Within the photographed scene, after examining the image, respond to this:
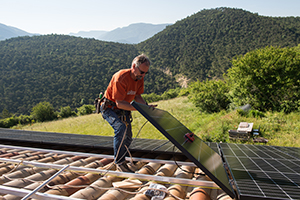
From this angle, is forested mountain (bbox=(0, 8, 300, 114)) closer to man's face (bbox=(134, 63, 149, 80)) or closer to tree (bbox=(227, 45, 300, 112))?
tree (bbox=(227, 45, 300, 112))

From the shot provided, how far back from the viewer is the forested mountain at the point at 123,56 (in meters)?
55.1

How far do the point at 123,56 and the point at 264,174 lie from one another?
8532cm

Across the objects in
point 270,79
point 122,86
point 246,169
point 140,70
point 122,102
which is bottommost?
point 246,169

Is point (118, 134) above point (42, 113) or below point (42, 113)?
above

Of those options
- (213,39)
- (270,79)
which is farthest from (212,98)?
(213,39)

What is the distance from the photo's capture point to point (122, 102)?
2609 millimetres

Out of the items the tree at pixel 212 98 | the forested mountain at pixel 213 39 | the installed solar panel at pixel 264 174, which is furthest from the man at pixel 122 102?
the forested mountain at pixel 213 39

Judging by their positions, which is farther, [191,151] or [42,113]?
[42,113]

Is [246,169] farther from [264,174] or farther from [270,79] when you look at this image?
[270,79]

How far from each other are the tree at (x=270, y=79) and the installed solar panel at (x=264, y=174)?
346 inches

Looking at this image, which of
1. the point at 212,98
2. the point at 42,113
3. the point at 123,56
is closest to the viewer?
the point at 212,98

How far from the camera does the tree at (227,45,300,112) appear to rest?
975 centimetres

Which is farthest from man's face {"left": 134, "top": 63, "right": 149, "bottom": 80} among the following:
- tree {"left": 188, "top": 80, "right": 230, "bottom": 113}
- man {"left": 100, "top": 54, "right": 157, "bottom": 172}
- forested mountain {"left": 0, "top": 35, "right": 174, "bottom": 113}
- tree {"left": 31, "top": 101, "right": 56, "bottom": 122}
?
forested mountain {"left": 0, "top": 35, "right": 174, "bottom": 113}

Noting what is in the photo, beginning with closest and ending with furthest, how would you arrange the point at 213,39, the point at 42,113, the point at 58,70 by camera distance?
1. the point at 42,113
2. the point at 58,70
3. the point at 213,39
